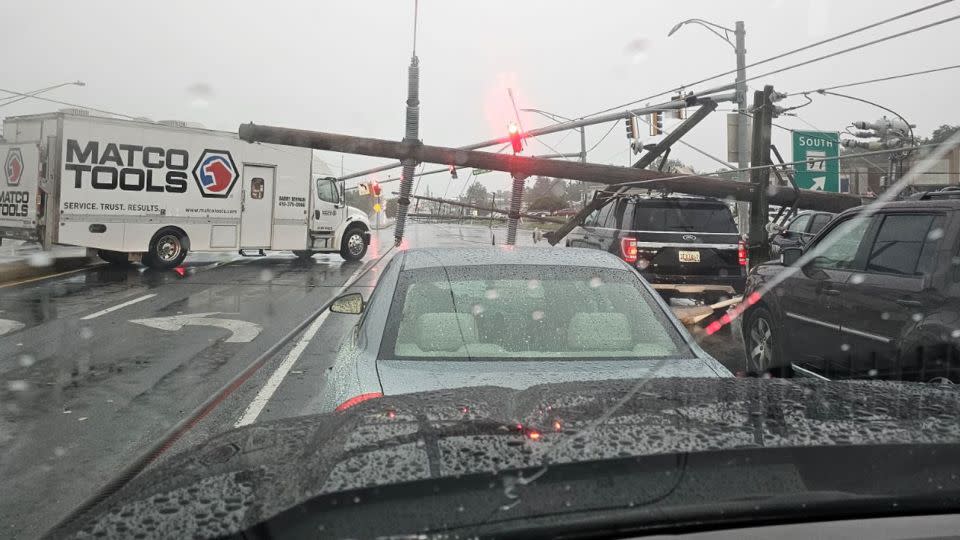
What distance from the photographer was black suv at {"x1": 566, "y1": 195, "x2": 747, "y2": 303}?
1067 centimetres

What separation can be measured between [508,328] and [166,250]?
54.4 feet

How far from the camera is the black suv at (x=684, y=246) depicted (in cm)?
1067

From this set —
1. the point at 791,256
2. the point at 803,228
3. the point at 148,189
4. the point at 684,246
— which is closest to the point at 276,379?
the point at 791,256

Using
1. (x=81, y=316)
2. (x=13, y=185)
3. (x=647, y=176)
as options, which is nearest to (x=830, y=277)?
(x=647, y=176)

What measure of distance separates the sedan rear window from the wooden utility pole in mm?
6298

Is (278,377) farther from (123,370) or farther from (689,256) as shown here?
(689,256)

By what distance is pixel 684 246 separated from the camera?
10664 mm

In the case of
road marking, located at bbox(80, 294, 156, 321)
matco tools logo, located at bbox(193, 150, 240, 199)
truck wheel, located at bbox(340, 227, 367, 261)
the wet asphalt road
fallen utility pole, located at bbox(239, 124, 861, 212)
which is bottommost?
the wet asphalt road

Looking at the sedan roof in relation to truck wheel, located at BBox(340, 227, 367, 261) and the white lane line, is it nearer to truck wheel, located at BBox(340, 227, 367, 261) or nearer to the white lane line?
the white lane line

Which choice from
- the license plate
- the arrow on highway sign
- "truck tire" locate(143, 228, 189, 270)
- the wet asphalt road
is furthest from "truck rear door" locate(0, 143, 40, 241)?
the license plate

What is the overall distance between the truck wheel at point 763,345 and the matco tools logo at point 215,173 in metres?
14.9

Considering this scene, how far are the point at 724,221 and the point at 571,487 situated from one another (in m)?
10.0

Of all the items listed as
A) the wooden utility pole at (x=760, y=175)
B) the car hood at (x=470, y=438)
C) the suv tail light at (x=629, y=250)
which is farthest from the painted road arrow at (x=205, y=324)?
the car hood at (x=470, y=438)

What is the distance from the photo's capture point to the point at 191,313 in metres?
11.1
